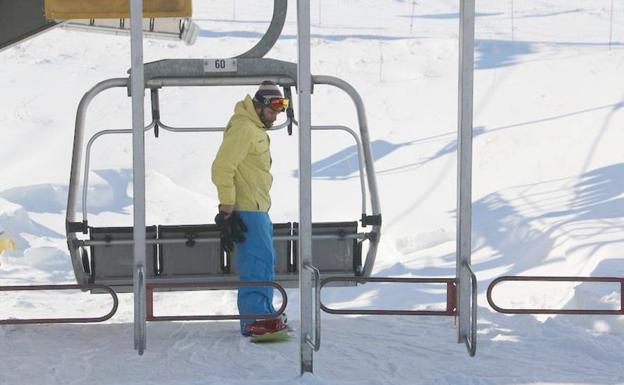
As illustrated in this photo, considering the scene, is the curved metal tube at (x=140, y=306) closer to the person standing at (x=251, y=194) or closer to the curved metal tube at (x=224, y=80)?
the person standing at (x=251, y=194)

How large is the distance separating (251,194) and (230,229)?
0.87 feet

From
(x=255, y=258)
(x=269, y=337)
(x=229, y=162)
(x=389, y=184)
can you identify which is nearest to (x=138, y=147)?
(x=229, y=162)

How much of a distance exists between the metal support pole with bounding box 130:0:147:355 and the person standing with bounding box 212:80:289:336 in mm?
699

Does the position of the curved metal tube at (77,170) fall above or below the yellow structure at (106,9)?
below

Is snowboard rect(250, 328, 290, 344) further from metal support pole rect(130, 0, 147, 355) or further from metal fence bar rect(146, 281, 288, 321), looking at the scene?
metal support pole rect(130, 0, 147, 355)

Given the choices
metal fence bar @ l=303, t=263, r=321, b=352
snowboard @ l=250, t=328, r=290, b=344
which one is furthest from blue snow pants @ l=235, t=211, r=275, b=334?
metal fence bar @ l=303, t=263, r=321, b=352

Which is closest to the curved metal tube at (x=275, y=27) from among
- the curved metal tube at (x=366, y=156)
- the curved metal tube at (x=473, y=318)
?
the curved metal tube at (x=366, y=156)

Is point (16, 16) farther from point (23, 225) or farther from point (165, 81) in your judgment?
point (23, 225)

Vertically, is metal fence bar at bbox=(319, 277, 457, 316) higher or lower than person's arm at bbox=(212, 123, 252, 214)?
lower

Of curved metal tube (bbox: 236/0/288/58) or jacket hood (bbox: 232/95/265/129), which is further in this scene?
curved metal tube (bbox: 236/0/288/58)

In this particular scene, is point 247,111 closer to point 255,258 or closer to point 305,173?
point 255,258

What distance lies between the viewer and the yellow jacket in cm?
775

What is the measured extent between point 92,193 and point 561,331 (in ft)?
37.3

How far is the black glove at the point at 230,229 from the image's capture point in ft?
25.5
